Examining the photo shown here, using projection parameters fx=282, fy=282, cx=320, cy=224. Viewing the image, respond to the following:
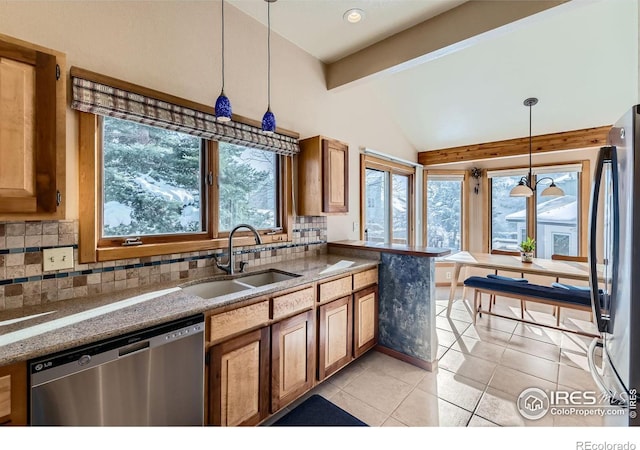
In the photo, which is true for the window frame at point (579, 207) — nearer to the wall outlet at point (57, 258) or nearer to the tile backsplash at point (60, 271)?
the tile backsplash at point (60, 271)

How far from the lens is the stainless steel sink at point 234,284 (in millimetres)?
1959

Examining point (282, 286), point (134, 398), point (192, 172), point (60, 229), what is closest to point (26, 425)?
point (134, 398)

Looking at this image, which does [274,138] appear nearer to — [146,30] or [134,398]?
[146,30]

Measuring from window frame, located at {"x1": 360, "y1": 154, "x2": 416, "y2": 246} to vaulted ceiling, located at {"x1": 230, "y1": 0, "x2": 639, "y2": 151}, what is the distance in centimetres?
73

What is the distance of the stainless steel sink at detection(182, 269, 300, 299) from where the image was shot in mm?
1959

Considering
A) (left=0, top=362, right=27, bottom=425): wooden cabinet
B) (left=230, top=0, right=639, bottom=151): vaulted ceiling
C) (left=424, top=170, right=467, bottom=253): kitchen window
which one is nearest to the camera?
(left=0, top=362, right=27, bottom=425): wooden cabinet

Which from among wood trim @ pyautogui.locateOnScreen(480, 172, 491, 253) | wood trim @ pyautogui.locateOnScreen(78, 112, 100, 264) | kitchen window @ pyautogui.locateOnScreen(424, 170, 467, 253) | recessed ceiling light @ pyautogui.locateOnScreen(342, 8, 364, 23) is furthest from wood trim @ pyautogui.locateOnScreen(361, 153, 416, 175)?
wood trim @ pyautogui.locateOnScreen(78, 112, 100, 264)

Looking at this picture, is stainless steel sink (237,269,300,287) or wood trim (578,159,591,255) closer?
stainless steel sink (237,269,300,287)

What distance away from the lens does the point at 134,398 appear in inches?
48.6

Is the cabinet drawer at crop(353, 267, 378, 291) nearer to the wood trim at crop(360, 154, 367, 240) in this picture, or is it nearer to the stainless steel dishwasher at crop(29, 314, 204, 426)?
the wood trim at crop(360, 154, 367, 240)

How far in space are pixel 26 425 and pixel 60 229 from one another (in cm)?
92

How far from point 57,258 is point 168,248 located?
1.78 feet

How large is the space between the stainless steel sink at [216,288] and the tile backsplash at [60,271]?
107 millimetres

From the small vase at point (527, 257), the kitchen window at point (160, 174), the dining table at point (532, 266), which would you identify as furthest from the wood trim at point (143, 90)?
the small vase at point (527, 257)
